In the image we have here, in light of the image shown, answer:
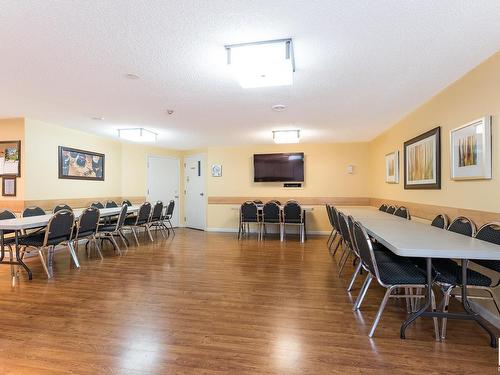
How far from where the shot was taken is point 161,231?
7.13 metres

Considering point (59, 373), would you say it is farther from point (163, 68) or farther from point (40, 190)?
point (40, 190)

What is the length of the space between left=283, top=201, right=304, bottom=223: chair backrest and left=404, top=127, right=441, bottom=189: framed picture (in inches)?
86.7

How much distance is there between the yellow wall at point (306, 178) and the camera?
6.80 meters

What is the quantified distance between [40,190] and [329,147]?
6.03m

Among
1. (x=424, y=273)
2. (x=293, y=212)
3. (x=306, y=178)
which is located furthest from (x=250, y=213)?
(x=424, y=273)

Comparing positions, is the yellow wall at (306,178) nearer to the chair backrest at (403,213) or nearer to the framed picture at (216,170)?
the framed picture at (216,170)

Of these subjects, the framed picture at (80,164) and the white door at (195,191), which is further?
the white door at (195,191)

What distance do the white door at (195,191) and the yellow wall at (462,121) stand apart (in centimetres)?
485

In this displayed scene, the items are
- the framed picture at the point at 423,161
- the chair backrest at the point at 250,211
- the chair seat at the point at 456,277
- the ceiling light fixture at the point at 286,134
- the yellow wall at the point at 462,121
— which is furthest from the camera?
the chair backrest at the point at 250,211

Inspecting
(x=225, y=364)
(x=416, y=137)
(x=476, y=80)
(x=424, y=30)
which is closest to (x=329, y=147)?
(x=416, y=137)

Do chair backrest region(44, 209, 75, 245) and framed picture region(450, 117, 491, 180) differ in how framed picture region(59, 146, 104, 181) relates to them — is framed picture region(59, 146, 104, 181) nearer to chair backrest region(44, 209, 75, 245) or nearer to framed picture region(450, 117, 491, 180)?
chair backrest region(44, 209, 75, 245)

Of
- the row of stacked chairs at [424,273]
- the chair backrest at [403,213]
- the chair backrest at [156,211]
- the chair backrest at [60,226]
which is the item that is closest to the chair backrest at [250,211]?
the chair backrest at [156,211]

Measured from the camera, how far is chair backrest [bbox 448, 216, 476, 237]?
240 cm

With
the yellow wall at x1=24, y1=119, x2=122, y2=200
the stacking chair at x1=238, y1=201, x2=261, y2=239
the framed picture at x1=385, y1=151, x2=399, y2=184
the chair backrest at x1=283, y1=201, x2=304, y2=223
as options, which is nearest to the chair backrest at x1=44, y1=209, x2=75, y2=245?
the yellow wall at x1=24, y1=119, x2=122, y2=200
